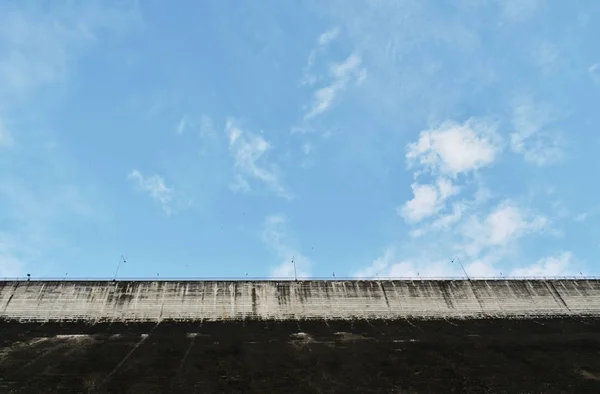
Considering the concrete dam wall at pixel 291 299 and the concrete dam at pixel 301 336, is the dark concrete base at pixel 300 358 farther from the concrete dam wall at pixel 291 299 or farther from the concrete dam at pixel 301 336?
the concrete dam wall at pixel 291 299

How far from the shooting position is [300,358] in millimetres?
18891

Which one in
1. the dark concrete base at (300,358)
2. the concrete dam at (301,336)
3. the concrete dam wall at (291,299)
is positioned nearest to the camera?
the dark concrete base at (300,358)

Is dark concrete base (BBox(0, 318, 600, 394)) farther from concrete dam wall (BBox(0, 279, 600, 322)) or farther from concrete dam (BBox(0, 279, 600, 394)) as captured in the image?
concrete dam wall (BBox(0, 279, 600, 322))

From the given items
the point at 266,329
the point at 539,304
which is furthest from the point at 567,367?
the point at 266,329

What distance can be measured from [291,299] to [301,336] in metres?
5.45

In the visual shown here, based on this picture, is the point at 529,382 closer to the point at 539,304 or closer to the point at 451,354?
the point at 451,354

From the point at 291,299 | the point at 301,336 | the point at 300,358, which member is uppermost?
the point at 291,299

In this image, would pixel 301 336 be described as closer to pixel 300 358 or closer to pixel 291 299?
pixel 300 358

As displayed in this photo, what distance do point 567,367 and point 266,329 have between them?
49.3ft

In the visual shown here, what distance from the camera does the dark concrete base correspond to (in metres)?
16.0

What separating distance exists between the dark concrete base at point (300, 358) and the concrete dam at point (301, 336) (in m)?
0.08

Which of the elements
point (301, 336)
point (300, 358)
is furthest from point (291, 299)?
point (300, 358)

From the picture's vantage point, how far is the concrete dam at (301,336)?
16.3m

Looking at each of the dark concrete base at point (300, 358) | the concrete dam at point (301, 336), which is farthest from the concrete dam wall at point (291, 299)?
the dark concrete base at point (300, 358)
